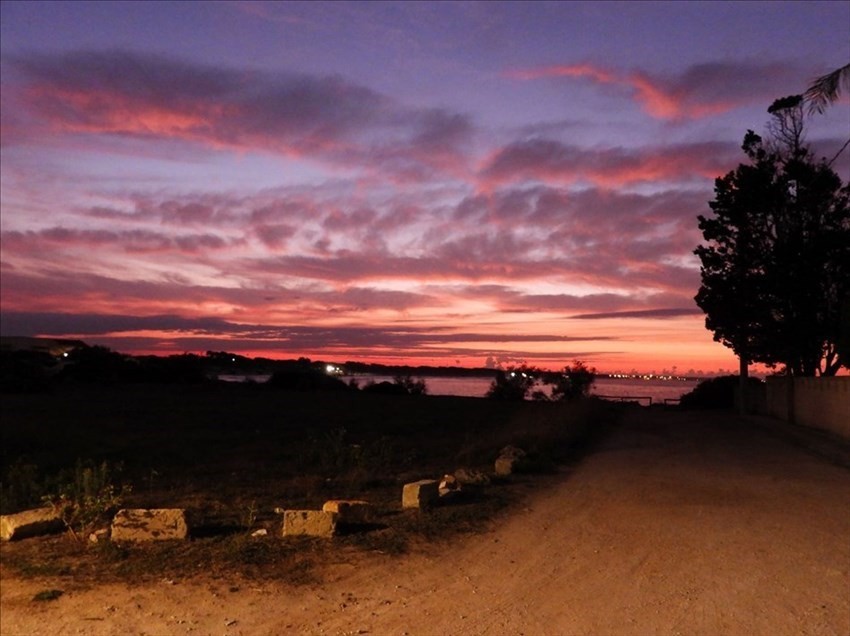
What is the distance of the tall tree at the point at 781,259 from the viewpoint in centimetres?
3769

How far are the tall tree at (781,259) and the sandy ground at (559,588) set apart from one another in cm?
2593

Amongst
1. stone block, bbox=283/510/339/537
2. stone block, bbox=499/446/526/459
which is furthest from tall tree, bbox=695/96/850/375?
stone block, bbox=283/510/339/537

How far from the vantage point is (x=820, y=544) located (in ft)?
35.9

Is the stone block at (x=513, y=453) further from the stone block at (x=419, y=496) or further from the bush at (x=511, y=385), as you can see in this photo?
the bush at (x=511, y=385)

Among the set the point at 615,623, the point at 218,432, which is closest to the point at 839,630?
the point at 615,623

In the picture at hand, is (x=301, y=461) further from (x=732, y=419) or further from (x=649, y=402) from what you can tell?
(x=649, y=402)

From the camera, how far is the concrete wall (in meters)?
28.7

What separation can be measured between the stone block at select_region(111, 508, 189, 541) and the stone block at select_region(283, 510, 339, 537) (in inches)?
45.7

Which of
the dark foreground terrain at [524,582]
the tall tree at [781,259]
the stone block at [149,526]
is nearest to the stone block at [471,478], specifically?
the dark foreground terrain at [524,582]

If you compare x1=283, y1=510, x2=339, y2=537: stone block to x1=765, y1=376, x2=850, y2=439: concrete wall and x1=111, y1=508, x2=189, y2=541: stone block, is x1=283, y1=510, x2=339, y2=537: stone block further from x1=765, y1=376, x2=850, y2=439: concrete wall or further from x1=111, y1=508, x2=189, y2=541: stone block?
x1=765, y1=376, x2=850, y2=439: concrete wall

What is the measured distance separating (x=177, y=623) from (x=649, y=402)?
64.7 m

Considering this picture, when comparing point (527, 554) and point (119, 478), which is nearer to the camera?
point (527, 554)

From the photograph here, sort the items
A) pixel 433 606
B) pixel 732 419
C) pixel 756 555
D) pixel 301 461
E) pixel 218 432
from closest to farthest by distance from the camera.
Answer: pixel 433 606 < pixel 756 555 < pixel 301 461 < pixel 218 432 < pixel 732 419

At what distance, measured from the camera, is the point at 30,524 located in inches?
425
